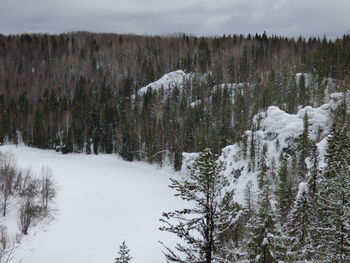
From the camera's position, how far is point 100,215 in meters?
63.5

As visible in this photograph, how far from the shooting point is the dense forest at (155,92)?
4744 inches

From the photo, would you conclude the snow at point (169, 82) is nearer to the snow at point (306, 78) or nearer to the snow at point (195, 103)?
the snow at point (195, 103)

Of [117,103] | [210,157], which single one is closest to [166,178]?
[117,103]

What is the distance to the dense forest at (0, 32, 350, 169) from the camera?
120500 mm

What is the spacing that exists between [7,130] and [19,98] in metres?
23.2

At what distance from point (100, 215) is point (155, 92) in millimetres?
91696

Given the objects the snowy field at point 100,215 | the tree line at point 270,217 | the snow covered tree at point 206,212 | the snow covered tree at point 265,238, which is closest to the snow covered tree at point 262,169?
the tree line at point 270,217

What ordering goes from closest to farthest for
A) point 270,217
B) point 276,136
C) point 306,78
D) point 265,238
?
point 265,238 → point 270,217 → point 276,136 → point 306,78

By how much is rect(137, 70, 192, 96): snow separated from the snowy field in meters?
57.2

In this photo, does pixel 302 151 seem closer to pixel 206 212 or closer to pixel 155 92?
pixel 206 212

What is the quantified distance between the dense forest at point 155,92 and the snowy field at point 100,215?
66.8 ft

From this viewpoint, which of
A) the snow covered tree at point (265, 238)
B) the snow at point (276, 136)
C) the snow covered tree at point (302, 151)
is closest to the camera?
the snow covered tree at point (265, 238)

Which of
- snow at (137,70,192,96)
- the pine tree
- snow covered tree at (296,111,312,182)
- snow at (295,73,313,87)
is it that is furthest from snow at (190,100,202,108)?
snow covered tree at (296,111,312,182)

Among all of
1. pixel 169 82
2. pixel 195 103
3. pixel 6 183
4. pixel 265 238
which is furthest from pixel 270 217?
pixel 169 82
